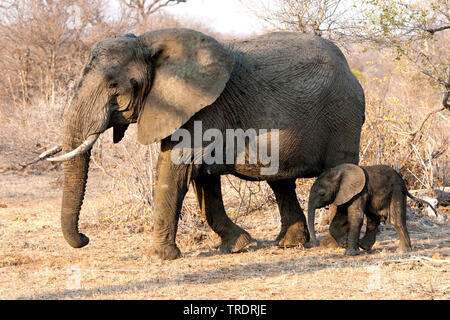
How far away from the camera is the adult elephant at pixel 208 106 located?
19.2ft

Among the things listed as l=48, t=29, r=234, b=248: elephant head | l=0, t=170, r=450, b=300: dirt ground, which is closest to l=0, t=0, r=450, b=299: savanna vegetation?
l=0, t=170, r=450, b=300: dirt ground

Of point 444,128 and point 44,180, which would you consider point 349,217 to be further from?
point 44,180

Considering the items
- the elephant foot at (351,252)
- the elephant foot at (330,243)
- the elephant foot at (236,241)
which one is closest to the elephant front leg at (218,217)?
the elephant foot at (236,241)

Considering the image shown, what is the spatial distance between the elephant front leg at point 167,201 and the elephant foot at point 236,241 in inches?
29.5

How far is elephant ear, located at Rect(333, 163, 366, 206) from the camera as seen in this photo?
639cm

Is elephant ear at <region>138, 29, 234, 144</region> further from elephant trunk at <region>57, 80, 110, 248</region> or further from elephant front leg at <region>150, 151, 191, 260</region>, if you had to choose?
elephant trunk at <region>57, 80, 110, 248</region>

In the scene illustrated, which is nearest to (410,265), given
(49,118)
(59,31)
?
(49,118)

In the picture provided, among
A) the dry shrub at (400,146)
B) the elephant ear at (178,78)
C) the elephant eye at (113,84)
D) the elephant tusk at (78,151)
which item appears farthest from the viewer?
the dry shrub at (400,146)

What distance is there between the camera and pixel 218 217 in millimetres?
6812

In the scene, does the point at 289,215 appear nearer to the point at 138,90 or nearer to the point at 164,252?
the point at 164,252

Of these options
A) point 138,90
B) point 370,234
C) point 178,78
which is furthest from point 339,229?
point 138,90

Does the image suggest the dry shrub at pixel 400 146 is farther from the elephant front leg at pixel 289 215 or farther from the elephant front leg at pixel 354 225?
the elephant front leg at pixel 354 225
